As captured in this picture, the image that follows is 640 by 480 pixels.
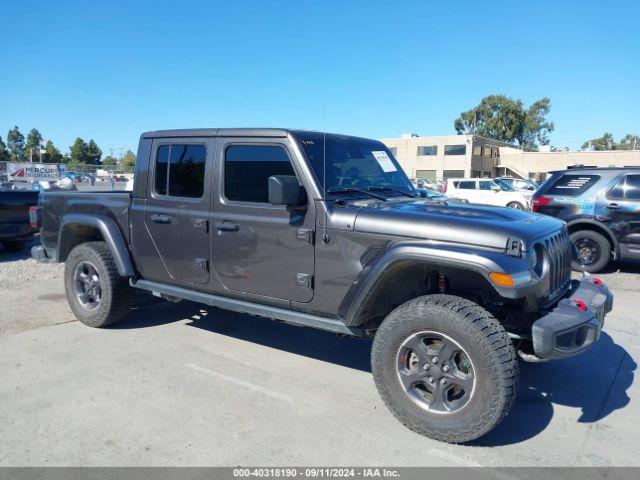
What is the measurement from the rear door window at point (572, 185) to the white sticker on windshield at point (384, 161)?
17.1 ft

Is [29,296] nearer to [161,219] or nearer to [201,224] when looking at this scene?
[161,219]

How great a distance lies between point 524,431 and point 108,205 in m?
4.22

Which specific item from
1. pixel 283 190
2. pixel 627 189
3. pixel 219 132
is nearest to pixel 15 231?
pixel 219 132

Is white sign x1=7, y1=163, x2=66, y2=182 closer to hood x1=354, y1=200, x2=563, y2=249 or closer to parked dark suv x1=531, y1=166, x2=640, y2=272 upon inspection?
parked dark suv x1=531, y1=166, x2=640, y2=272

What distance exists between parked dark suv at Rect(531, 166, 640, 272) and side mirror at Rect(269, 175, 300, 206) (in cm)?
604

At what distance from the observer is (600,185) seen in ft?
26.5

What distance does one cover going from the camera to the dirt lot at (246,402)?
291 cm

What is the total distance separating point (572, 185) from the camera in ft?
27.6

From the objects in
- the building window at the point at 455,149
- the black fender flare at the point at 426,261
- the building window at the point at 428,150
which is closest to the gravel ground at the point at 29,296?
the black fender flare at the point at 426,261

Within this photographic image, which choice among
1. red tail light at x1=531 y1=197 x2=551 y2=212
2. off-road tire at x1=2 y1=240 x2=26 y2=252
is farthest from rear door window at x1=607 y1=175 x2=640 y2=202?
off-road tire at x1=2 y1=240 x2=26 y2=252

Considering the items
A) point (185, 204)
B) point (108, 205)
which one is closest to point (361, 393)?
point (185, 204)

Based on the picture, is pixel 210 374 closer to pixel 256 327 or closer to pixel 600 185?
pixel 256 327

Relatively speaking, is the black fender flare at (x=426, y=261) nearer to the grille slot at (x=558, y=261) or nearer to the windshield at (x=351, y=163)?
the grille slot at (x=558, y=261)

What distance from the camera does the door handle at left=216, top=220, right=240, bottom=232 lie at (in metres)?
3.89
